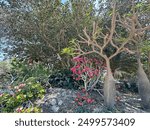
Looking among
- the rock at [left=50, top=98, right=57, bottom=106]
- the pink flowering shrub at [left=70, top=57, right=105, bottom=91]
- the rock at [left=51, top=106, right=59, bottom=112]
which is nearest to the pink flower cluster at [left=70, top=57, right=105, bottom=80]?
the pink flowering shrub at [left=70, top=57, right=105, bottom=91]

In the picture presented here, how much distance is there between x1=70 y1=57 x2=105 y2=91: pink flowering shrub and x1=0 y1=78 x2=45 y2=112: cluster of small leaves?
2.84 feet

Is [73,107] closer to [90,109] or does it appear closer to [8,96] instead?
[90,109]

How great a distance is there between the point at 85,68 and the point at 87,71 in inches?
3.3

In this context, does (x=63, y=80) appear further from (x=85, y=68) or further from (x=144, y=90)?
(x=144, y=90)

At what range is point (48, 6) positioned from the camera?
23.0ft

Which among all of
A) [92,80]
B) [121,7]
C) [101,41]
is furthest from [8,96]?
[121,7]

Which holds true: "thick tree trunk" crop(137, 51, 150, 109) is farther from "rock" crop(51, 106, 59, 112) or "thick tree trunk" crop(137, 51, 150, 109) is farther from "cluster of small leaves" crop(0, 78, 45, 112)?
"cluster of small leaves" crop(0, 78, 45, 112)

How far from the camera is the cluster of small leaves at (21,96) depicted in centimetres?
550

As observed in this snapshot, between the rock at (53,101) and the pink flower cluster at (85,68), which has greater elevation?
the pink flower cluster at (85,68)

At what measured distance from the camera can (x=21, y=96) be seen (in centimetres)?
557

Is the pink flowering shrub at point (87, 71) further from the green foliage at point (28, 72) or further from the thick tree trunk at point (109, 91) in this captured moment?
the green foliage at point (28, 72)

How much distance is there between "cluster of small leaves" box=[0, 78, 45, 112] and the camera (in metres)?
5.50

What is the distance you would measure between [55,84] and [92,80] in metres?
1.01

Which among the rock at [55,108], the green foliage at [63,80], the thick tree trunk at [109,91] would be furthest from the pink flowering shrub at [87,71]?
the rock at [55,108]
